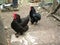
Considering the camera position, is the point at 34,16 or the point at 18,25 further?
the point at 34,16

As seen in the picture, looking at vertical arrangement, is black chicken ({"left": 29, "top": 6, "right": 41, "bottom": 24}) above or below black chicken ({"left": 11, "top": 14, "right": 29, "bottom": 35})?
below

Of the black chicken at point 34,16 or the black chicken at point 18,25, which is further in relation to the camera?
the black chicken at point 34,16

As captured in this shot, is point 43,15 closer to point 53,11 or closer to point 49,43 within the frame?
point 53,11

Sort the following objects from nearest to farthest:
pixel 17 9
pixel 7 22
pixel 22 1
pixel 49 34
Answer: pixel 49 34, pixel 7 22, pixel 17 9, pixel 22 1

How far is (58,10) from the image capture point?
7301 mm

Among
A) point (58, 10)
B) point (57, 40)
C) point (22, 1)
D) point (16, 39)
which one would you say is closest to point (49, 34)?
point (57, 40)

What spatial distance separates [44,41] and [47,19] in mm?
2732

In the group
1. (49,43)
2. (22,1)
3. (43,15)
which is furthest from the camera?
(22,1)

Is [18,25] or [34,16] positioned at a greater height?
[18,25]

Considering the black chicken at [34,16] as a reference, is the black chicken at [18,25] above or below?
above

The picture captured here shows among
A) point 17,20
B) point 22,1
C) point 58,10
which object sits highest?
point 17,20

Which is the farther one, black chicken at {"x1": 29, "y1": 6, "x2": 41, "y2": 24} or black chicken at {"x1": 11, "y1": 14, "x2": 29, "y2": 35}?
black chicken at {"x1": 29, "y1": 6, "x2": 41, "y2": 24}

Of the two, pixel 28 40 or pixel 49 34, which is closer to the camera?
pixel 28 40

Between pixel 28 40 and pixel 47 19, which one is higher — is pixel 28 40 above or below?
above
